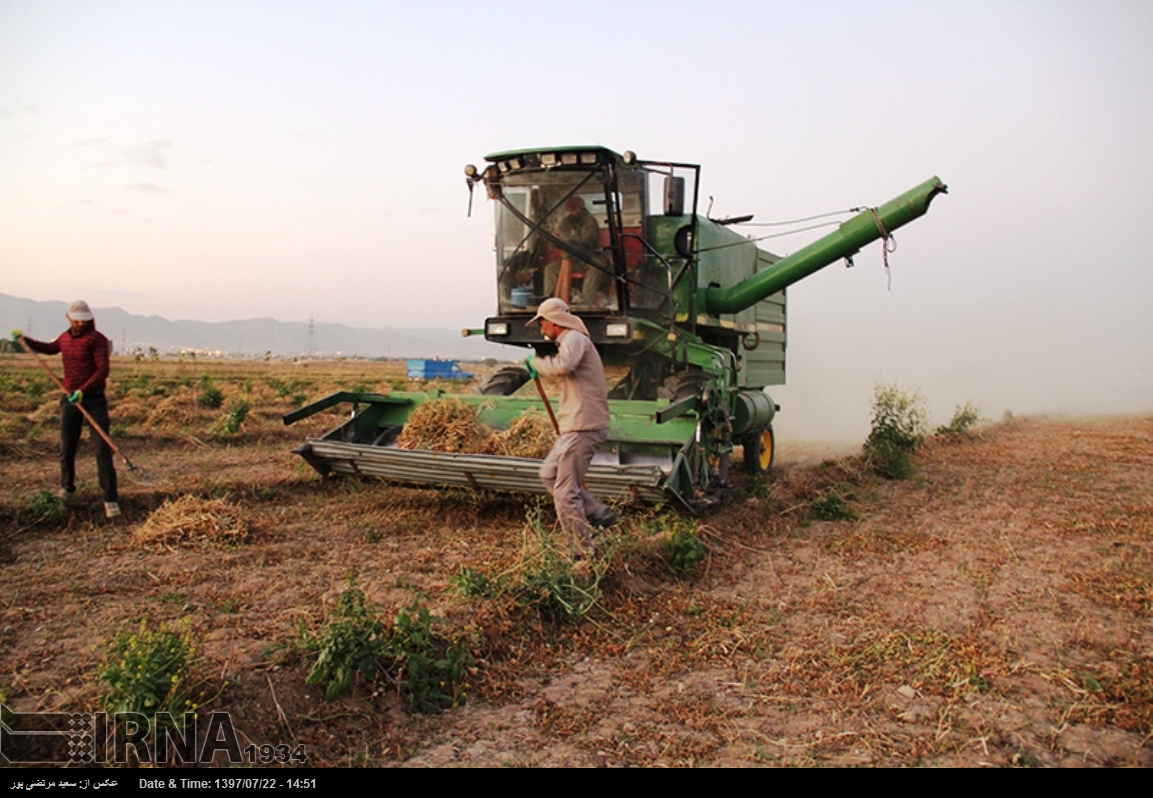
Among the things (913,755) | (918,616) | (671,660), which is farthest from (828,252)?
(913,755)

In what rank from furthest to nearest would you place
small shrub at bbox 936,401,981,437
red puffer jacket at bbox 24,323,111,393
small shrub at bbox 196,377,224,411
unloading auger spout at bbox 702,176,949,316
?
small shrub at bbox 196,377,224,411 < small shrub at bbox 936,401,981,437 < unloading auger spout at bbox 702,176,949,316 < red puffer jacket at bbox 24,323,111,393

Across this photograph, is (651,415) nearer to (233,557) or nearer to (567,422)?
(567,422)

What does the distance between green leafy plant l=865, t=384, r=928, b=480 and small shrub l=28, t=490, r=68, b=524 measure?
9.20 m

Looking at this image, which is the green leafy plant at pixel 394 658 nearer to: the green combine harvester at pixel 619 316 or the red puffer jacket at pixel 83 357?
the green combine harvester at pixel 619 316

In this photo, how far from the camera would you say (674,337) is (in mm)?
8961

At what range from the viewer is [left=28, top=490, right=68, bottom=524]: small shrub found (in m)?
7.32

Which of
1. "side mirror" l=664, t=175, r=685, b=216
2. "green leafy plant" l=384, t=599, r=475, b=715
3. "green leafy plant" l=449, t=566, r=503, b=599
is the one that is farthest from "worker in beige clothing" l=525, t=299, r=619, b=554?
"side mirror" l=664, t=175, r=685, b=216

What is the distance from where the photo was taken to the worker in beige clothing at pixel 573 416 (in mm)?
6098

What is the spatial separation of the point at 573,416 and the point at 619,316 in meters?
2.91

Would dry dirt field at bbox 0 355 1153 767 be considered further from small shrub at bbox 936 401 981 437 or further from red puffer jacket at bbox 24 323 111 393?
small shrub at bbox 936 401 981 437

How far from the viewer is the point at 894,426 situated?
1269 centimetres

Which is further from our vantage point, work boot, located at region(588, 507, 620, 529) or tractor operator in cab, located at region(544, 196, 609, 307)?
tractor operator in cab, located at region(544, 196, 609, 307)

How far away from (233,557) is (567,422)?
2569 mm
